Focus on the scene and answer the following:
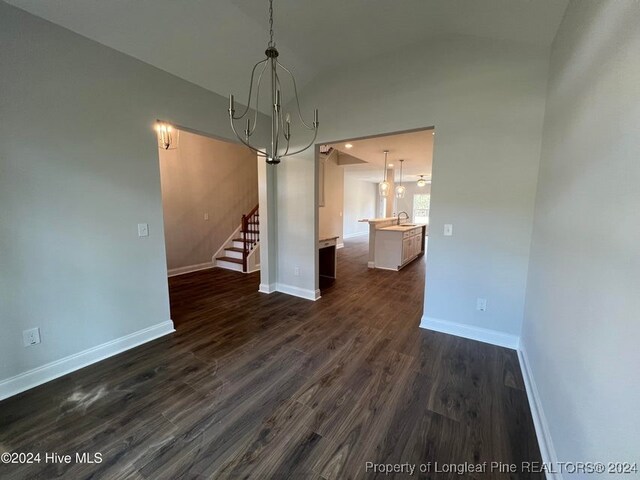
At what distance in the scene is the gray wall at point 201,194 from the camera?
198 inches

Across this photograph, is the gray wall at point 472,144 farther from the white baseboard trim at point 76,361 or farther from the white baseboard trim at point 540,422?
the white baseboard trim at point 76,361

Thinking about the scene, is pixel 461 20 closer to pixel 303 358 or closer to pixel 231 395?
pixel 303 358

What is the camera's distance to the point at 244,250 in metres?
5.41

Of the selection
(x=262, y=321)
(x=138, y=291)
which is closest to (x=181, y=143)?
(x=138, y=291)

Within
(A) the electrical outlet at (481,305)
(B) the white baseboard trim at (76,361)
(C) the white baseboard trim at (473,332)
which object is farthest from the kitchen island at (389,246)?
(B) the white baseboard trim at (76,361)

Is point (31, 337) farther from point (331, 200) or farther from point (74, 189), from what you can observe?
point (331, 200)

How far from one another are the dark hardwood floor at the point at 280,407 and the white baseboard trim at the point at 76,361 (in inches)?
3.3

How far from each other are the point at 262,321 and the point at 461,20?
3.71 m

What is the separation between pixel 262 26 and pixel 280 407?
137 inches

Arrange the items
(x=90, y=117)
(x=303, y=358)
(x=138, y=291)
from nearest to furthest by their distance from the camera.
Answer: (x=90, y=117) < (x=303, y=358) < (x=138, y=291)

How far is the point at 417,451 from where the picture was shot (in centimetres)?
149

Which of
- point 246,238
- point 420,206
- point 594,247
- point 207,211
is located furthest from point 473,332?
point 420,206

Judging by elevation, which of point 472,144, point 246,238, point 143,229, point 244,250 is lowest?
point 244,250

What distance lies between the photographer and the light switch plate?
2.59 meters
